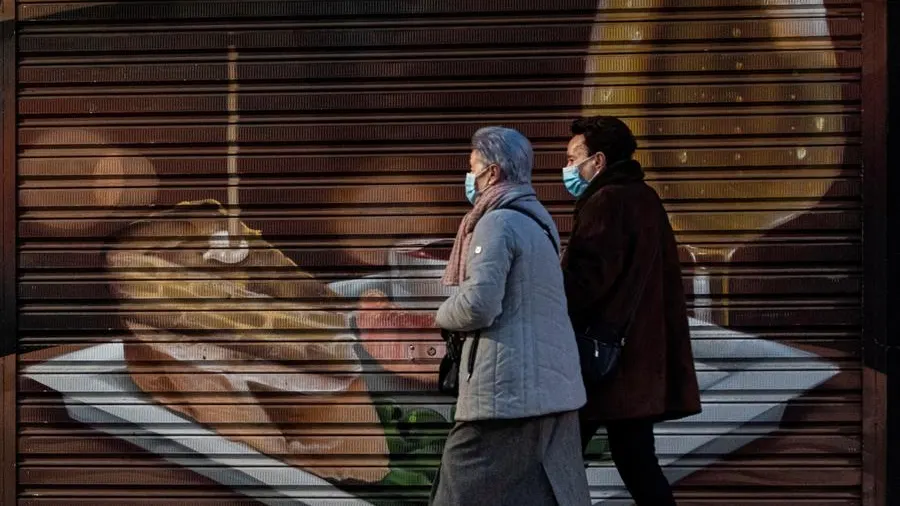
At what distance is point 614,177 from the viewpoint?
3789mm

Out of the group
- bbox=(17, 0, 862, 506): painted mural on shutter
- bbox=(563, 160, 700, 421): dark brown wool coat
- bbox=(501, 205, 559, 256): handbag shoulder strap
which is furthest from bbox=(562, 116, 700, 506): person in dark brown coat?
bbox=(17, 0, 862, 506): painted mural on shutter

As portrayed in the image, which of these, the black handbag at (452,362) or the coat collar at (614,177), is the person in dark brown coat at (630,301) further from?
the black handbag at (452,362)

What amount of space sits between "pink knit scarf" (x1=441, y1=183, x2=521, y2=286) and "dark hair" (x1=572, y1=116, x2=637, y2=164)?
0.47m

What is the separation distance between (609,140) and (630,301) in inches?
22.3

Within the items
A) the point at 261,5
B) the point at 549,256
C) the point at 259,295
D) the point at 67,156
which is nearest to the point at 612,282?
the point at 549,256

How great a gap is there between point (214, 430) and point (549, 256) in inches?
75.0

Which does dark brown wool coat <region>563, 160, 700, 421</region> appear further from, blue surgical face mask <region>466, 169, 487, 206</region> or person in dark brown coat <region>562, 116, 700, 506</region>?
blue surgical face mask <region>466, 169, 487, 206</region>

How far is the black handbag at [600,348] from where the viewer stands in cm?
361

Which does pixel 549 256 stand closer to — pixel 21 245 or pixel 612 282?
pixel 612 282

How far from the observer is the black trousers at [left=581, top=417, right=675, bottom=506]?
12.2 feet

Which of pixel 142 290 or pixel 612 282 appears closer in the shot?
pixel 612 282

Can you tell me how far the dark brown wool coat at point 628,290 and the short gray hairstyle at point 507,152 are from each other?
0.31 meters

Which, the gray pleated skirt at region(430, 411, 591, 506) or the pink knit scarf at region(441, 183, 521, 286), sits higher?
the pink knit scarf at region(441, 183, 521, 286)

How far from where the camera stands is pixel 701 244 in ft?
15.0
